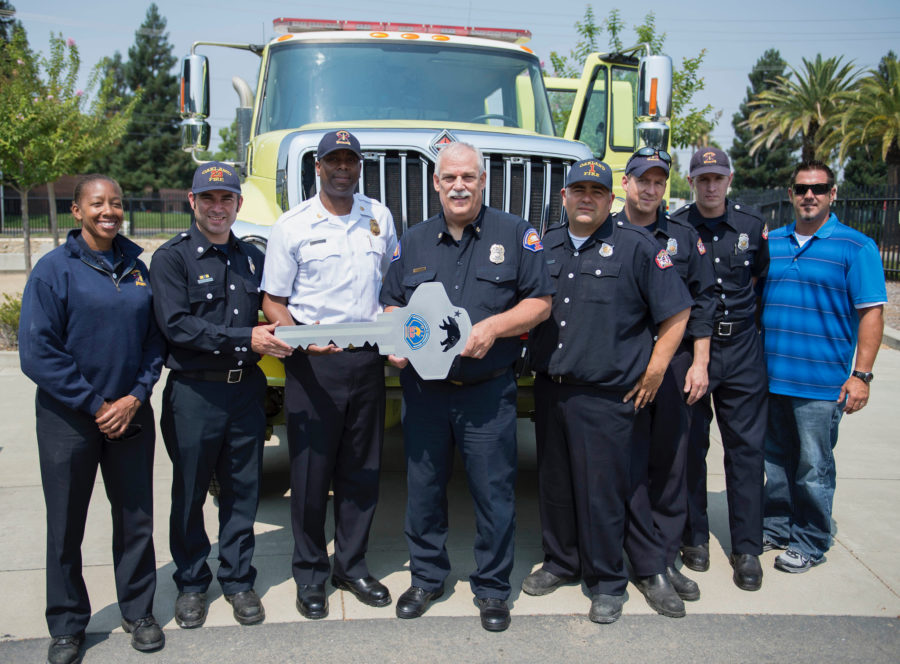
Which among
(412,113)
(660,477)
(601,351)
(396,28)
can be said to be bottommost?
(660,477)

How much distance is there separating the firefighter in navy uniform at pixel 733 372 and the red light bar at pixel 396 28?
2.88 m

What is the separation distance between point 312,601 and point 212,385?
1.06 meters

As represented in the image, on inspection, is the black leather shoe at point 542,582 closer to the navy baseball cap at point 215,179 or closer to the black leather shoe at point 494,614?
the black leather shoe at point 494,614

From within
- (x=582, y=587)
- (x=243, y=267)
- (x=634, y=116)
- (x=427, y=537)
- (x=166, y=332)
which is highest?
(x=634, y=116)

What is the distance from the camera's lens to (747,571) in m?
3.95

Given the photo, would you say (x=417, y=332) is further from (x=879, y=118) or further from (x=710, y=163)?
(x=879, y=118)

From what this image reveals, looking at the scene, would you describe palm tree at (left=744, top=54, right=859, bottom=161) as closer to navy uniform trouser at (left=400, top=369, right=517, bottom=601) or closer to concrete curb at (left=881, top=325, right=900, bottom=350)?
concrete curb at (left=881, top=325, right=900, bottom=350)

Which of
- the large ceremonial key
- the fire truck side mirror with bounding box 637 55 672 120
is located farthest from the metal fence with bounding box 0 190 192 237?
the large ceremonial key

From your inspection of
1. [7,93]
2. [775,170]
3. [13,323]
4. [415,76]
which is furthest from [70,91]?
[775,170]

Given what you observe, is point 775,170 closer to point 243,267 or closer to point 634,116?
point 634,116

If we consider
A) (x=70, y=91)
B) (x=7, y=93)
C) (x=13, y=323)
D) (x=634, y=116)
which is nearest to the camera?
(x=634, y=116)

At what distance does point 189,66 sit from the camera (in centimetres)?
590

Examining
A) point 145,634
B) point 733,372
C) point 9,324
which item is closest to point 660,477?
point 733,372

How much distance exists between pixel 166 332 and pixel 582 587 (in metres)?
2.29
